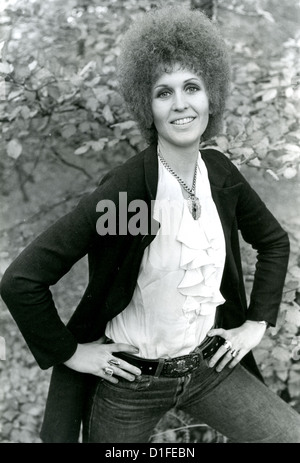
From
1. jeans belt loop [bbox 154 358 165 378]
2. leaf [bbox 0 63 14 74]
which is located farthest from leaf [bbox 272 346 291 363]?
leaf [bbox 0 63 14 74]

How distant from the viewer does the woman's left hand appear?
6.30 ft

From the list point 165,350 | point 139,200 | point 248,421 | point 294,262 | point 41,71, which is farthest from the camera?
point 294,262

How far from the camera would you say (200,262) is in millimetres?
1720

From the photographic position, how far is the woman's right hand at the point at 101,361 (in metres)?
1.80

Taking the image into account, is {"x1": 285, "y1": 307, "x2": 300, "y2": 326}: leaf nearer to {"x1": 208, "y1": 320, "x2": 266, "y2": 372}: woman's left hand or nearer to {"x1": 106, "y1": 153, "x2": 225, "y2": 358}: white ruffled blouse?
{"x1": 208, "y1": 320, "x2": 266, "y2": 372}: woman's left hand

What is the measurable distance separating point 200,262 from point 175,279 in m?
0.10

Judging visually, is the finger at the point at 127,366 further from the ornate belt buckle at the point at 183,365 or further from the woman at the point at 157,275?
the ornate belt buckle at the point at 183,365

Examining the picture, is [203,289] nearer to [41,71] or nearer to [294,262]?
[294,262]

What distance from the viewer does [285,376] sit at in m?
2.68

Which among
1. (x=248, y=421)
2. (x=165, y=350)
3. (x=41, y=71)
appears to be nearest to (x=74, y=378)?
(x=165, y=350)

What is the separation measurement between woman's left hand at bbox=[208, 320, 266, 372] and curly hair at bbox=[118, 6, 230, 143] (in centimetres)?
81

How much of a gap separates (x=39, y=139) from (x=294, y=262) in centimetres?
138

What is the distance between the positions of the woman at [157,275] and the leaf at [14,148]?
877 mm
